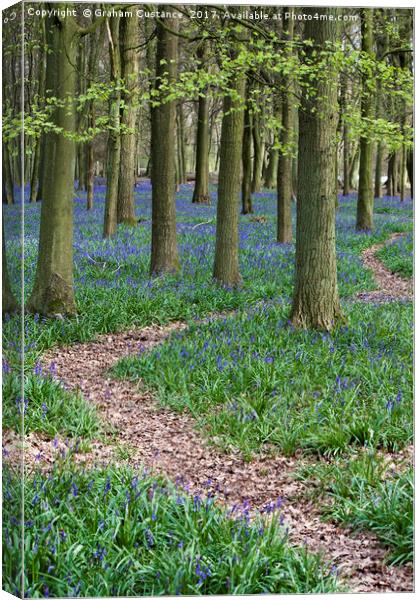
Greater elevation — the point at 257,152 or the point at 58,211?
the point at 257,152

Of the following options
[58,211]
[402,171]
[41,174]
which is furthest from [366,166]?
[41,174]

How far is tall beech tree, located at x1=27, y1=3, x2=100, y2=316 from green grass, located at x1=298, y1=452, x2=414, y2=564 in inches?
78.3

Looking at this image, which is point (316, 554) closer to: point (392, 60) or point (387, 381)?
point (387, 381)

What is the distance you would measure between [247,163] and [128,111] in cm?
262

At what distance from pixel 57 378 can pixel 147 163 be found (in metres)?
4.60

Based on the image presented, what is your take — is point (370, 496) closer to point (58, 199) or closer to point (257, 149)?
point (58, 199)

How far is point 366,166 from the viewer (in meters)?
5.46

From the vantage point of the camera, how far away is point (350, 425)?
4121 mm

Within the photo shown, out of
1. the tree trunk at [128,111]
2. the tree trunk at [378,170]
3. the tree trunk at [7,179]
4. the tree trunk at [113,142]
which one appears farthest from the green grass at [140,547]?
the tree trunk at [128,111]

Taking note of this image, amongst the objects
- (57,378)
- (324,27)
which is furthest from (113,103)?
(57,378)

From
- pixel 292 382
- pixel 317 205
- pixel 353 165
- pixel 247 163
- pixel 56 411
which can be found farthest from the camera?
pixel 247 163

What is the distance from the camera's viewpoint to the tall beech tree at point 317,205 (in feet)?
17.0

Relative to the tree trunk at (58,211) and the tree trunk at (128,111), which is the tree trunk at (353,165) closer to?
the tree trunk at (128,111)

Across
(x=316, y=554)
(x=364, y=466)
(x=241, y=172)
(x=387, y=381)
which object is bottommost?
(x=316, y=554)
